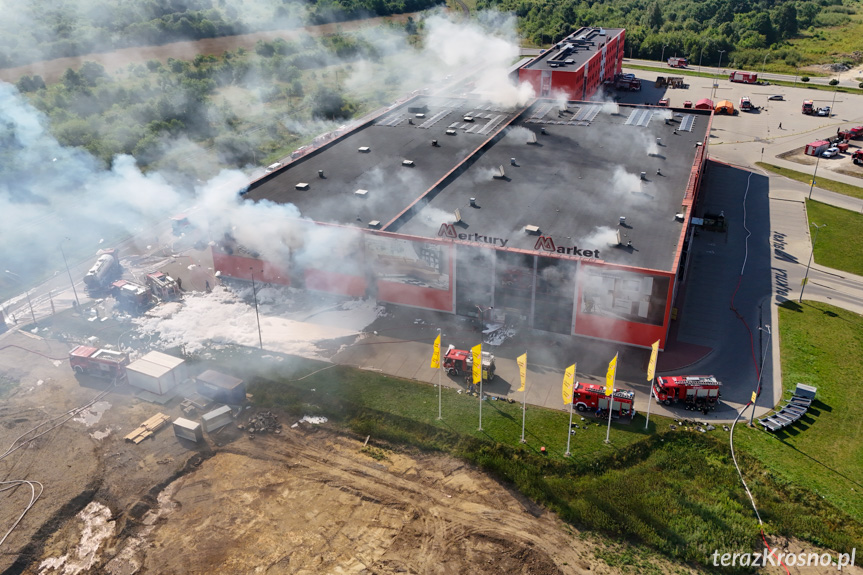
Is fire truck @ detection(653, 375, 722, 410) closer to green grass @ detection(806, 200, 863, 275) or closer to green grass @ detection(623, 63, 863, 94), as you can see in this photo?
green grass @ detection(806, 200, 863, 275)

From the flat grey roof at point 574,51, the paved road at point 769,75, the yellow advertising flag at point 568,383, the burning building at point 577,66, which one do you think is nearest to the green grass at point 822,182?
the burning building at point 577,66

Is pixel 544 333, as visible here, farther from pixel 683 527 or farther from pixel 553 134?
pixel 553 134

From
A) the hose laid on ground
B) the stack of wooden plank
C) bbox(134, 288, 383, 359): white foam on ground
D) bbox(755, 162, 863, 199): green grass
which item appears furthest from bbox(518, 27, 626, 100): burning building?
the stack of wooden plank

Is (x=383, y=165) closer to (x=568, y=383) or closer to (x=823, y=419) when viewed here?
(x=568, y=383)

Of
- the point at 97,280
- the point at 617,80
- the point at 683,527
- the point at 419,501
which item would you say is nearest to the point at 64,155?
the point at 97,280

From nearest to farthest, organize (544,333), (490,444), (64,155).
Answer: (490,444)
(544,333)
(64,155)

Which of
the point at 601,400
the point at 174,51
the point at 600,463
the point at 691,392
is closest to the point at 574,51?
the point at 174,51

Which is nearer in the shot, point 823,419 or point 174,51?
point 823,419
